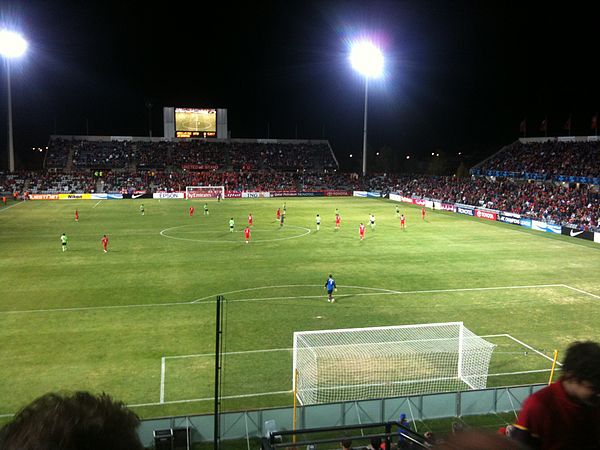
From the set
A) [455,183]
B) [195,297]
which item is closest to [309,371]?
[195,297]

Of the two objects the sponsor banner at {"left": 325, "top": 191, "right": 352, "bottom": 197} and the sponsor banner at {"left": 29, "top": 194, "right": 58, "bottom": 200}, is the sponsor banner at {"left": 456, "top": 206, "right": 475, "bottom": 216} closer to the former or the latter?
the sponsor banner at {"left": 325, "top": 191, "right": 352, "bottom": 197}

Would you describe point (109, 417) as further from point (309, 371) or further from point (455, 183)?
point (455, 183)

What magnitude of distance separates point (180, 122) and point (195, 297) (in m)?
61.1

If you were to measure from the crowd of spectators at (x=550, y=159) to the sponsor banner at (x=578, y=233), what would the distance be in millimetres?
15806

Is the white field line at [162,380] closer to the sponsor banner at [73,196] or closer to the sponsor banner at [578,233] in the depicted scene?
the sponsor banner at [578,233]

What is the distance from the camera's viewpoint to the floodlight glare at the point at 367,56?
6500cm

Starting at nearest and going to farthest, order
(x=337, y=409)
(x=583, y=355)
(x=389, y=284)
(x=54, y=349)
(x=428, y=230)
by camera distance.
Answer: (x=583, y=355) → (x=337, y=409) → (x=54, y=349) → (x=389, y=284) → (x=428, y=230)

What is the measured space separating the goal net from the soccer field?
28786 millimetres

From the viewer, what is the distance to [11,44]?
5994 centimetres

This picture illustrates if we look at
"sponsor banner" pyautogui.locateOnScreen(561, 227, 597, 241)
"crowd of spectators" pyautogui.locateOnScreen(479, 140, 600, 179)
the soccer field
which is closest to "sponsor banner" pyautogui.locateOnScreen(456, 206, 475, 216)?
the soccer field

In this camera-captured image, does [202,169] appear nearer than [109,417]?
No

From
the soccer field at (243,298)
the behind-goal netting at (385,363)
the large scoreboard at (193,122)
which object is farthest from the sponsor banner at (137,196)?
the behind-goal netting at (385,363)

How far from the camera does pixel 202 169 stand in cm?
8544

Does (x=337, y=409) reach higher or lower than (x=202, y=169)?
lower
